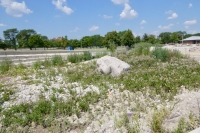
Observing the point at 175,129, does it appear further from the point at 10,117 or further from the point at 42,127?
the point at 10,117

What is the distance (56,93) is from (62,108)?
0.94 m

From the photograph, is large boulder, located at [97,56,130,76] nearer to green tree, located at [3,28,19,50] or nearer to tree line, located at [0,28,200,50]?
tree line, located at [0,28,200,50]

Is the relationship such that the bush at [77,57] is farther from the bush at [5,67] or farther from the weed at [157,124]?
the weed at [157,124]

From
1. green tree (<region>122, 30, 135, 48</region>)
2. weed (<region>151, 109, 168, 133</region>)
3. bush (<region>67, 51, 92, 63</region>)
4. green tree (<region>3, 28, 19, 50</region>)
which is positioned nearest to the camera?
weed (<region>151, 109, 168, 133</region>)

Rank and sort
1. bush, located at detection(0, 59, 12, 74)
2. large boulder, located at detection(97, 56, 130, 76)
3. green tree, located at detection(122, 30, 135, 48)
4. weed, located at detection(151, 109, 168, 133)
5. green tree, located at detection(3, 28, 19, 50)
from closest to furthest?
weed, located at detection(151, 109, 168, 133) → large boulder, located at detection(97, 56, 130, 76) → bush, located at detection(0, 59, 12, 74) → green tree, located at detection(122, 30, 135, 48) → green tree, located at detection(3, 28, 19, 50)

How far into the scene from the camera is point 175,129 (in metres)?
2.14

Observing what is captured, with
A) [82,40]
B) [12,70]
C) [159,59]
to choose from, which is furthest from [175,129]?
[82,40]

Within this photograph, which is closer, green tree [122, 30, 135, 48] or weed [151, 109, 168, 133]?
weed [151, 109, 168, 133]

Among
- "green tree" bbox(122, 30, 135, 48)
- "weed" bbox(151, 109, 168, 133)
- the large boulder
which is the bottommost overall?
"weed" bbox(151, 109, 168, 133)

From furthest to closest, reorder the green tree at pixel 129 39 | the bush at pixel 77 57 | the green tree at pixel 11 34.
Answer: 1. the green tree at pixel 11 34
2. the green tree at pixel 129 39
3. the bush at pixel 77 57

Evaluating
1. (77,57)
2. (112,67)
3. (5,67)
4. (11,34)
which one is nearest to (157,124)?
(112,67)

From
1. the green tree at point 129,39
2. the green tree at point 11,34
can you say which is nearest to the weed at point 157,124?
the green tree at point 129,39

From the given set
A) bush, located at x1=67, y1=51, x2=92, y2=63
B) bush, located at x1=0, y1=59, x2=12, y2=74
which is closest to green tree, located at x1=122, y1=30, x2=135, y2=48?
bush, located at x1=67, y1=51, x2=92, y2=63

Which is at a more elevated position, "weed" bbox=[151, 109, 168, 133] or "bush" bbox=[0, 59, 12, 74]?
"bush" bbox=[0, 59, 12, 74]
